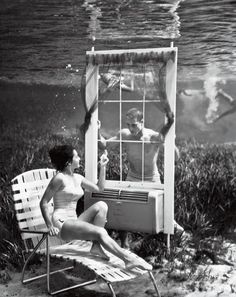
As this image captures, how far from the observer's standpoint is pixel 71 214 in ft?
13.5

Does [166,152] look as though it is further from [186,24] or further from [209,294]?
[186,24]

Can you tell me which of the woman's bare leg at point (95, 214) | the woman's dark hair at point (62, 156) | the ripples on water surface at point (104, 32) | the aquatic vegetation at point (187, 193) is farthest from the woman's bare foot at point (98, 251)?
the ripples on water surface at point (104, 32)

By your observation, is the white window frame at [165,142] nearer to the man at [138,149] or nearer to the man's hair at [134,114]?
the man at [138,149]

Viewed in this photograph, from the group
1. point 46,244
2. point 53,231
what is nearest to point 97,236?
point 53,231

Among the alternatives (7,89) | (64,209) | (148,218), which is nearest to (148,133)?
(148,218)

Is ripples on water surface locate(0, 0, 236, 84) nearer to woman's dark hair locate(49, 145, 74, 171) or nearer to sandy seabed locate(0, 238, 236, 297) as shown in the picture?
woman's dark hair locate(49, 145, 74, 171)

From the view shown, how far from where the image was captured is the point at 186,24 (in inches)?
207

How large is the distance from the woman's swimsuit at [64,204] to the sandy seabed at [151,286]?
0.64m

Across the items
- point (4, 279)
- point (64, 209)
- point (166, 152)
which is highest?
point (166, 152)

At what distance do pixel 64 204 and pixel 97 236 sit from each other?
53 centimetres

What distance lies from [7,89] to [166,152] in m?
Answer: 3.75

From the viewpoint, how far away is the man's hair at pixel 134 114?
4793 mm

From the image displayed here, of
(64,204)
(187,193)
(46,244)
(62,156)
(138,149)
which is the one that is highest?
(62,156)

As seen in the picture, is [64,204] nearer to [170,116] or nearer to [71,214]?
[71,214]
